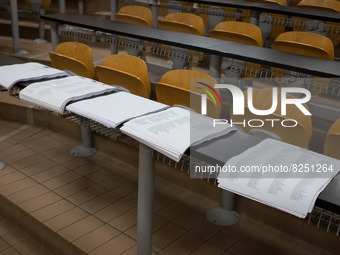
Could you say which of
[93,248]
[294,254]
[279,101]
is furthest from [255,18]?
[93,248]

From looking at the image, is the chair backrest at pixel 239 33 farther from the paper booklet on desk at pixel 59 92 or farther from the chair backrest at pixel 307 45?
the paper booklet on desk at pixel 59 92

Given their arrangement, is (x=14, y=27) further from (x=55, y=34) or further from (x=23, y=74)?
(x=23, y=74)

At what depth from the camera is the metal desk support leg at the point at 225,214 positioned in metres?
2.61

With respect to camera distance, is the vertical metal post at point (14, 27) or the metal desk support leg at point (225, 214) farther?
the vertical metal post at point (14, 27)

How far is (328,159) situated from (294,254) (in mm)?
960

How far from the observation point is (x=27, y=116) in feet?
12.8

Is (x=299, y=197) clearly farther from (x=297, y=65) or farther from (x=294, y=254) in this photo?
(x=297, y=65)

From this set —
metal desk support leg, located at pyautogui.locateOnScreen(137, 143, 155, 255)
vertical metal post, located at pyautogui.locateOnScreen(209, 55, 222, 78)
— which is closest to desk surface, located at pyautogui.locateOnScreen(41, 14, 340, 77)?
vertical metal post, located at pyautogui.locateOnScreen(209, 55, 222, 78)

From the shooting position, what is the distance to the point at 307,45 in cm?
325

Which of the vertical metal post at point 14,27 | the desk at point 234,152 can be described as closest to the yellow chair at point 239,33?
the desk at point 234,152

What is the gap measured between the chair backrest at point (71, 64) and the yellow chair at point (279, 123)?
48.4 inches

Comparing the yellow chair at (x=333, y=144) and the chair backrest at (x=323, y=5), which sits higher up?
the chair backrest at (x=323, y=5)

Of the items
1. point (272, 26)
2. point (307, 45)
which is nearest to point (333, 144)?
point (307, 45)

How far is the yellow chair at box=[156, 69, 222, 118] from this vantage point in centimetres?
245
